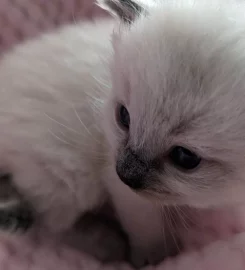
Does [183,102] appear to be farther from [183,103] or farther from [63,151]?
[63,151]

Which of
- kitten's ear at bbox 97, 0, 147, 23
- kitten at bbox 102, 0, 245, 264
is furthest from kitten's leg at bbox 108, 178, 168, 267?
kitten's ear at bbox 97, 0, 147, 23

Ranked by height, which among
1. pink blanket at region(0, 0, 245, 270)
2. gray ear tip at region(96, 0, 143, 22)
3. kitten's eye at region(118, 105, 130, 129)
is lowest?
pink blanket at region(0, 0, 245, 270)

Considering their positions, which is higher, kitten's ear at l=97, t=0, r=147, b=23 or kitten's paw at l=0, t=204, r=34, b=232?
kitten's ear at l=97, t=0, r=147, b=23

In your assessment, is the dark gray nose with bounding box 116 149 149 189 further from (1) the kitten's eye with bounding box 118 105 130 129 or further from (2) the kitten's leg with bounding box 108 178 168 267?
(2) the kitten's leg with bounding box 108 178 168 267

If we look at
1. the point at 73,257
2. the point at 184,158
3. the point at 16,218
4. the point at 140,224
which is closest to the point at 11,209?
the point at 16,218

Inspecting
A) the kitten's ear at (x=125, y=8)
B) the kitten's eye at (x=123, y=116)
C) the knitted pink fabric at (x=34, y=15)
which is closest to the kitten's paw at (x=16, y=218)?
the kitten's eye at (x=123, y=116)

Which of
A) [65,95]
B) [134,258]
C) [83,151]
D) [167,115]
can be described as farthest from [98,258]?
[167,115]

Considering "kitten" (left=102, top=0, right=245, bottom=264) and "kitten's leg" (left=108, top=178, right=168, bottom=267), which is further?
"kitten's leg" (left=108, top=178, right=168, bottom=267)
